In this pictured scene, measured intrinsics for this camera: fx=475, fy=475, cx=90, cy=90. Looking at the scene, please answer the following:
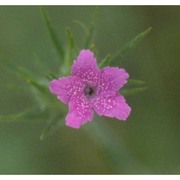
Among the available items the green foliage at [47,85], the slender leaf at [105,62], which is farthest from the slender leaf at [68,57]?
the slender leaf at [105,62]

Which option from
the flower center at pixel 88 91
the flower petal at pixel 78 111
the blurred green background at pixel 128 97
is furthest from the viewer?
the blurred green background at pixel 128 97

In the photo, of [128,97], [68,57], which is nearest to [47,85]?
[68,57]

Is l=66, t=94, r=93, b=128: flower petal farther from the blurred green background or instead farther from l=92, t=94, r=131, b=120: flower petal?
the blurred green background

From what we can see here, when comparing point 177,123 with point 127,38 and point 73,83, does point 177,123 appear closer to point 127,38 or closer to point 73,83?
point 127,38

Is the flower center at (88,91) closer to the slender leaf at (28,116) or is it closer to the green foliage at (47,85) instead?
the green foliage at (47,85)

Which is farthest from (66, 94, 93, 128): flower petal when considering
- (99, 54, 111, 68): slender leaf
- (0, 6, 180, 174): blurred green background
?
(0, 6, 180, 174): blurred green background

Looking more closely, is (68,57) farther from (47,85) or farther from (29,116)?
(29,116)
